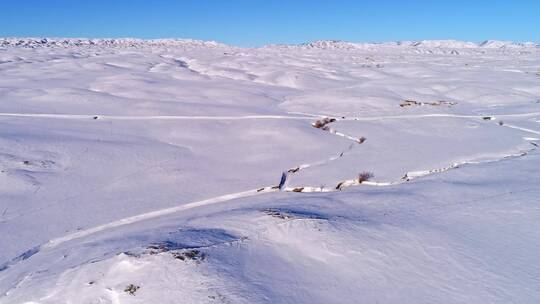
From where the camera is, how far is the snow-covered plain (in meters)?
2.25

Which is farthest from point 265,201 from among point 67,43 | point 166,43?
point 166,43

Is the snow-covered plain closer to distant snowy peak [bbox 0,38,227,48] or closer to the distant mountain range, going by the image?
distant snowy peak [bbox 0,38,227,48]

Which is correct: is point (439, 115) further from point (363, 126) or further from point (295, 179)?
point (295, 179)

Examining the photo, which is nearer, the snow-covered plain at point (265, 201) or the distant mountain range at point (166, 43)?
the snow-covered plain at point (265, 201)

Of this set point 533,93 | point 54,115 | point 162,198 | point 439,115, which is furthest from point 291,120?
point 533,93

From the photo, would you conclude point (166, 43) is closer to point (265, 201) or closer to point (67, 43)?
point (67, 43)

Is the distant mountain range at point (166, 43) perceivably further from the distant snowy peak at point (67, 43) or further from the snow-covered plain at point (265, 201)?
the snow-covered plain at point (265, 201)

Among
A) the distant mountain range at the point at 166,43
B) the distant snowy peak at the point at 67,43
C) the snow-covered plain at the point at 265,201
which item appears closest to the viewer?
the snow-covered plain at the point at 265,201

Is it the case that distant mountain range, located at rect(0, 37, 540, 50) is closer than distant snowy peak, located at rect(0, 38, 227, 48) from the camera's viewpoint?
No

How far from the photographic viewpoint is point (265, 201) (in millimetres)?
3764

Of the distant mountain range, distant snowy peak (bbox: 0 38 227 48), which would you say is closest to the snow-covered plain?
distant snowy peak (bbox: 0 38 227 48)

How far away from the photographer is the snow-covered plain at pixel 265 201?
7.39ft

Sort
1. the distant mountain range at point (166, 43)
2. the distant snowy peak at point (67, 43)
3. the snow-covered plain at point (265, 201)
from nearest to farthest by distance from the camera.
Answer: the snow-covered plain at point (265, 201) < the distant snowy peak at point (67, 43) < the distant mountain range at point (166, 43)

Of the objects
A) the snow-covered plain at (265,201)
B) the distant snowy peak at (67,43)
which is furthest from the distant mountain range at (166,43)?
the snow-covered plain at (265,201)
